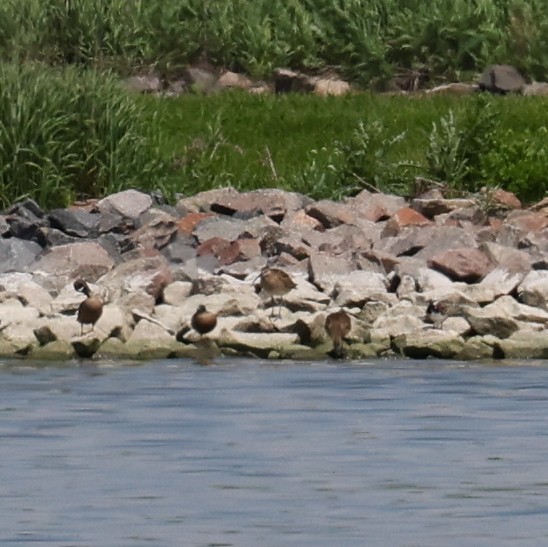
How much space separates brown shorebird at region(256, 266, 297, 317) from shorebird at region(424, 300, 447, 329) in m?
1.00

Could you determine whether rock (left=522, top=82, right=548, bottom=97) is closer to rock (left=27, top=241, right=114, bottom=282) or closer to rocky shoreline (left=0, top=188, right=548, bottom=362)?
rocky shoreline (left=0, top=188, right=548, bottom=362)

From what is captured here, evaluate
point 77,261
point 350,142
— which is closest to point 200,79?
point 350,142

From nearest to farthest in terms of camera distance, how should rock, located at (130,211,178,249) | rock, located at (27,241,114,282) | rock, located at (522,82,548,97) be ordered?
rock, located at (27,241,114,282) → rock, located at (130,211,178,249) → rock, located at (522,82,548,97)

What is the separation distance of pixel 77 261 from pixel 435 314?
3099mm

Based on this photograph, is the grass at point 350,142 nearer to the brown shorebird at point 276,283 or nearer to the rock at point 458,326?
the brown shorebird at point 276,283

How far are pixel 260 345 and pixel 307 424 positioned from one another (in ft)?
11.1

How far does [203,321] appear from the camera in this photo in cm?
1627

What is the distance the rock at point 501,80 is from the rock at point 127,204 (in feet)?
27.3

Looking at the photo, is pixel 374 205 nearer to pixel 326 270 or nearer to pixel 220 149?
pixel 326 270

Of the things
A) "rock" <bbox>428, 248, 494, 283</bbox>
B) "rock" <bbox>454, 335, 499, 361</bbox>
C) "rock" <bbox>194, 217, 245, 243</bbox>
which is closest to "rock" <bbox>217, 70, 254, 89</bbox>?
"rock" <bbox>194, 217, 245, 243</bbox>

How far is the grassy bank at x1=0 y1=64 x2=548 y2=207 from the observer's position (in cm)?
2008

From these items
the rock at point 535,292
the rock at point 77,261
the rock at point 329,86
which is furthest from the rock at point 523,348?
the rock at point 329,86

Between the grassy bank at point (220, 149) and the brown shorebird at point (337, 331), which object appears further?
the grassy bank at point (220, 149)

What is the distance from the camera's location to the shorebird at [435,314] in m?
16.4
